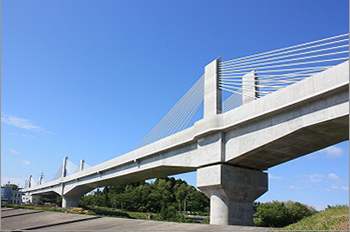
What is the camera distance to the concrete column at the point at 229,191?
1855 centimetres

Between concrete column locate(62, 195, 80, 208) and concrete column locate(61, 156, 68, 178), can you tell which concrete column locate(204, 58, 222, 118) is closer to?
concrete column locate(62, 195, 80, 208)

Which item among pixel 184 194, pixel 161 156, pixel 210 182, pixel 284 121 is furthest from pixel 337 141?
pixel 184 194

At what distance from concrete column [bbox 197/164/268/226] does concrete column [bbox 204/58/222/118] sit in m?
3.47

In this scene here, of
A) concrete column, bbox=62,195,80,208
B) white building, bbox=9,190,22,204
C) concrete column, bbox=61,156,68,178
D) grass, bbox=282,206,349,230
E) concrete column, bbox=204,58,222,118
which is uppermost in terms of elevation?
concrete column, bbox=204,58,222,118

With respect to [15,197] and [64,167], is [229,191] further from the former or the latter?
[15,197]

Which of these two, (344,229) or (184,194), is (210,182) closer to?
(344,229)

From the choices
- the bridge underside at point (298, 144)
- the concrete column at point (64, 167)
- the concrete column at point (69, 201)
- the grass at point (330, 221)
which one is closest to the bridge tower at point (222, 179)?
the bridge underside at point (298, 144)

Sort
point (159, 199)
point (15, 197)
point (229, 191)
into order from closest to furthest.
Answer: point (229, 191) < point (159, 199) < point (15, 197)

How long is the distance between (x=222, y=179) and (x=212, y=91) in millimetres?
5466

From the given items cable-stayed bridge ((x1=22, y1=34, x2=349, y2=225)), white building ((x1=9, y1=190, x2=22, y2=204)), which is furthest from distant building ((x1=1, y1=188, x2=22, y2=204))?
cable-stayed bridge ((x1=22, y1=34, x2=349, y2=225))

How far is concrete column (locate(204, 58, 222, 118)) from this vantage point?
19.5 m

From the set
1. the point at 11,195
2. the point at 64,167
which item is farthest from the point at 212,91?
the point at 11,195

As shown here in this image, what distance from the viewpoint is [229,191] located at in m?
18.7

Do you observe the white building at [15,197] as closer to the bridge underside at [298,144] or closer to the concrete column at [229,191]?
the concrete column at [229,191]
